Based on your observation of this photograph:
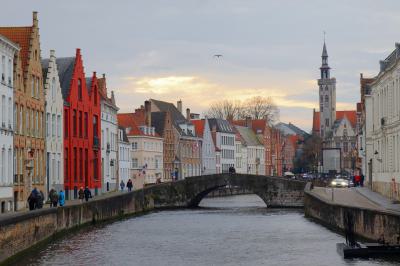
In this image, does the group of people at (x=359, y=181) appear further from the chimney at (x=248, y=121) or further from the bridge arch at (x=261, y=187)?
the chimney at (x=248, y=121)

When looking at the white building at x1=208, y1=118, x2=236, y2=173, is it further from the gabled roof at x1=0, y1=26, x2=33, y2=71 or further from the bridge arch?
the gabled roof at x1=0, y1=26, x2=33, y2=71

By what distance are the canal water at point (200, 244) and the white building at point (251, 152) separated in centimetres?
9735

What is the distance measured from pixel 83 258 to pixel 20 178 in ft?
58.1

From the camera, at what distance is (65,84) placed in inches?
2650

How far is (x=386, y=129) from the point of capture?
5559 cm

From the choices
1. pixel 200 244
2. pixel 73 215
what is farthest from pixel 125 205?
pixel 200 244

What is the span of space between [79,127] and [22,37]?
14.8m

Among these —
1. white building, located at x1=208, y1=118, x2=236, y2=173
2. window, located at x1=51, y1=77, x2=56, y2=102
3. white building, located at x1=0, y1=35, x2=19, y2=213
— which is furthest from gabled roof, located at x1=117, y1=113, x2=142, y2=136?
white building, located at x1=0, y1=35, x2=19, y2=213

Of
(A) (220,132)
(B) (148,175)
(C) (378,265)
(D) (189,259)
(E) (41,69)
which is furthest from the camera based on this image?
(A) (220,132)

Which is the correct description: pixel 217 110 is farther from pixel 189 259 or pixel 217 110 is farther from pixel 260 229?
pixel 189 259

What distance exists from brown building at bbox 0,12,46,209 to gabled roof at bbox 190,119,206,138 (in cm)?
7593

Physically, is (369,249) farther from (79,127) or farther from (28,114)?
(79,127)

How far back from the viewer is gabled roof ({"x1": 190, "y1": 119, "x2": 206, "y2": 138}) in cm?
13462

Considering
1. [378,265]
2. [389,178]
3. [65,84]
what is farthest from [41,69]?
[378,265]
